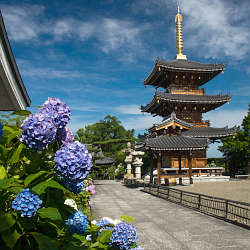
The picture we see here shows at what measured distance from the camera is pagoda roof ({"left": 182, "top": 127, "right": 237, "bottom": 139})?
26703mm

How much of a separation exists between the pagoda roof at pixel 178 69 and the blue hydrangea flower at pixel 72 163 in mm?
27190

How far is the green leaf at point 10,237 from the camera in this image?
41.8 inches

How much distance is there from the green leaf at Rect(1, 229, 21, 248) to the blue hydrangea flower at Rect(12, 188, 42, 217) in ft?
0.43

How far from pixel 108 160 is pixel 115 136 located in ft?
51.7

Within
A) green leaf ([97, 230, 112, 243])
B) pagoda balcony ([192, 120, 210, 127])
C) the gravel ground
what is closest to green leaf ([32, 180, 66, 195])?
green leaf ([97, 230, 112, 243])

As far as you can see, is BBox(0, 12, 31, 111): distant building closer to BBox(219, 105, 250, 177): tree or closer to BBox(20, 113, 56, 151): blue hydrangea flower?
BBox(20, 113, 56, 151): blue hydrangea flower

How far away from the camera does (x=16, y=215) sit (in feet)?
3.76

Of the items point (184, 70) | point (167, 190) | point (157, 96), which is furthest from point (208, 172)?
point (167, 190)

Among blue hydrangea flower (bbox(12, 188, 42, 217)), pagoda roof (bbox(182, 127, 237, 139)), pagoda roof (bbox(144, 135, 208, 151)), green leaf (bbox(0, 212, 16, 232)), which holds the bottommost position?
green leaf (bbox(0, 212, 16, 232))

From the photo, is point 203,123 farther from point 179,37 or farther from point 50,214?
point 50,214

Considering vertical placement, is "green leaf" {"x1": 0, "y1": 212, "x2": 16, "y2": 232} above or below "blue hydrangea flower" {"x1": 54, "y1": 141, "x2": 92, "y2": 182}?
below

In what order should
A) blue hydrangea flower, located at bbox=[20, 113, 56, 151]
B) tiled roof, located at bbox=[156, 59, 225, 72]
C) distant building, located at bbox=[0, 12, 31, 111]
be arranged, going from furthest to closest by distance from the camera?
tiled roof, located at bbox=[156, 59, 225, 72], distant building, located at bbox=[0, 12, 31, 111], blue hydrangea flower, located at bbox=[20, 113, 56, 151]

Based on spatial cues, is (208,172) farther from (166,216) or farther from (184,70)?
(166,216)

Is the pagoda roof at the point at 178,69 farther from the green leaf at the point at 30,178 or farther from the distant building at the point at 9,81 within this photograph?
the green leaf at the point at 30,178
